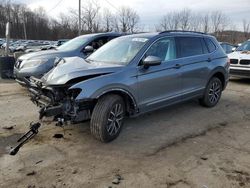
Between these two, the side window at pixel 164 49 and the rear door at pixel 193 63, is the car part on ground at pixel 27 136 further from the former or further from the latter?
the rear door at pixel 193 63

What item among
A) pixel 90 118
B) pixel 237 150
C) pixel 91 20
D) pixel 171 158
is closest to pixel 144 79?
pixel 90 118

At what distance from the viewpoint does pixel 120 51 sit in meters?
4.97

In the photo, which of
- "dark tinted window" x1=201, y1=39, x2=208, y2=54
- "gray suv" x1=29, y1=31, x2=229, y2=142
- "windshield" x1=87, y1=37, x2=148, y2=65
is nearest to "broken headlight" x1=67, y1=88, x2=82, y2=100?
"gray suv" x1=29, y1=31, x2=229, y2=142

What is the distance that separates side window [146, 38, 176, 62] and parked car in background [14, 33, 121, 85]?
313 centimetres

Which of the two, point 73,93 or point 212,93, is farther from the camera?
point 212,93

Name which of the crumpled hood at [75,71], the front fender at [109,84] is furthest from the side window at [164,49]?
the crumpled hood at [75,71]

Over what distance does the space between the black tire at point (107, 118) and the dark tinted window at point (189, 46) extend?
6.22 feet

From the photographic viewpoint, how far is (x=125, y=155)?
12.6 ft

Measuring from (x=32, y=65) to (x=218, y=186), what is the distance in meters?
5.96

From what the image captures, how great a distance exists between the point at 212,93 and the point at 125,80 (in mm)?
2967

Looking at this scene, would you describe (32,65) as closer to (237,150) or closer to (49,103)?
(49,103)

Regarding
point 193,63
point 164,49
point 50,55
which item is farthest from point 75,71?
point 50,55

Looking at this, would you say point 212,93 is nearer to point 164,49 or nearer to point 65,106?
point 164,49

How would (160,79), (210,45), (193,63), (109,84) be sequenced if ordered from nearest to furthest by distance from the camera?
(109,84), (160,79), (193,63), (210,45)
